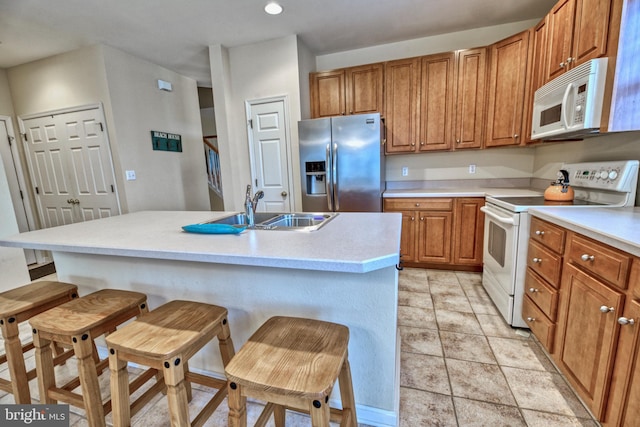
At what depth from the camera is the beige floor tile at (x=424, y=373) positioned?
151cm

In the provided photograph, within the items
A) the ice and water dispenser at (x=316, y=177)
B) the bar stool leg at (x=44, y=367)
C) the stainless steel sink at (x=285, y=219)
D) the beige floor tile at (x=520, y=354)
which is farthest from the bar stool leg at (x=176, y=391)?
the ice and water dispenser at (x=316, y=177)

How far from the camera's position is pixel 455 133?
120 inches

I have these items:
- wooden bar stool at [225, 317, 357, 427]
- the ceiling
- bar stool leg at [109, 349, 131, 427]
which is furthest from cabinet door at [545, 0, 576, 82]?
bar stool leg at [109, 349, 131, 427]

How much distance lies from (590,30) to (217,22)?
298cm

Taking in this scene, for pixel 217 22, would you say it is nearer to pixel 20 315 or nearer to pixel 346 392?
pixel 20 315

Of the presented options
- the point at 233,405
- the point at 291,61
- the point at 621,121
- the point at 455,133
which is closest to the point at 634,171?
the point at 621,121

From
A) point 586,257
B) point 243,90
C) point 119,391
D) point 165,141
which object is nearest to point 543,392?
point 586,257

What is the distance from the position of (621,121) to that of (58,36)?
4775 mm

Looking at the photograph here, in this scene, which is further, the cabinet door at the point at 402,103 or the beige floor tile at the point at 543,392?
the cabinet door at the point at 402,103

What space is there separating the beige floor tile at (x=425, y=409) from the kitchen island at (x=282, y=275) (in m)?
0.07

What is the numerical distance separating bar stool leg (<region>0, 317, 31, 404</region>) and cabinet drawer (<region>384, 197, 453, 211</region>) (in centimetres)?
286

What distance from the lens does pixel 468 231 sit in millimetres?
2877

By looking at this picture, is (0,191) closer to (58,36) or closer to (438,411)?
(58,36)

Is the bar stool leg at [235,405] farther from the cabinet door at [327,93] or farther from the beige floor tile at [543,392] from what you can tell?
the cabinet door at [327,93]
